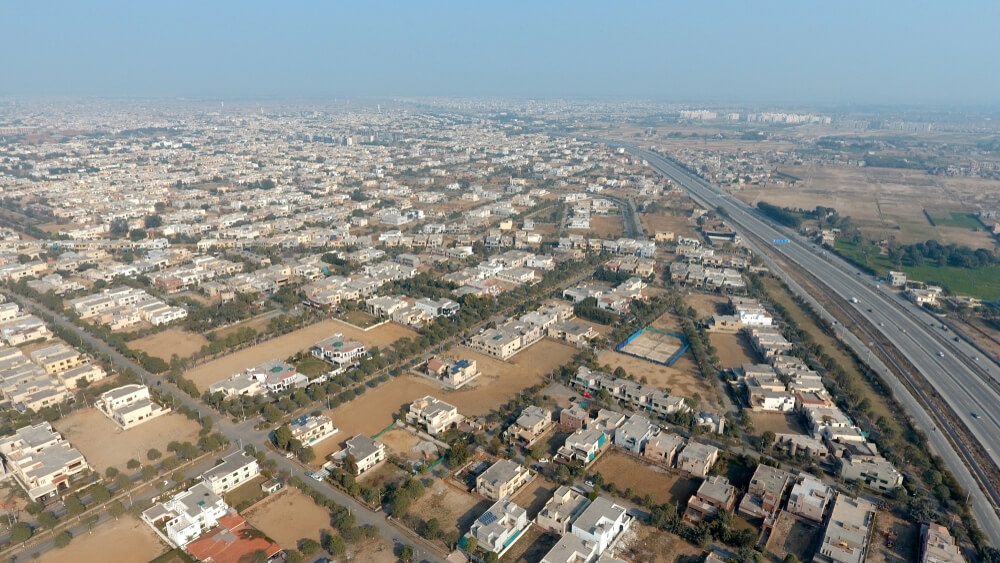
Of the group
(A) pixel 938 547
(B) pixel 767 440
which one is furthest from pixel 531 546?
(A) pixel 938 547

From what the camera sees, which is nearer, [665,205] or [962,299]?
[962,299]

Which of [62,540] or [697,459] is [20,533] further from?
[697,459]

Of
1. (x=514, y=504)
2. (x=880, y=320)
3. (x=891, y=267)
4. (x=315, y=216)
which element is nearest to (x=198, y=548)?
(x=514, y=504)

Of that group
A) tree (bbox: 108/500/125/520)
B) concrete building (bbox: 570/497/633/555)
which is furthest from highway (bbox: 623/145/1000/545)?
tree (bbox: 108/500/125/520)

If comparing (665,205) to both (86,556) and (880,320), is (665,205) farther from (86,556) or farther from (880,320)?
(86,556)

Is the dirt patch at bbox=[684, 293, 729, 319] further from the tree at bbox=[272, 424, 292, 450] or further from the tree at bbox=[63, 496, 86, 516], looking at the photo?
the tree at bbox=[63, 496, 86, 516]

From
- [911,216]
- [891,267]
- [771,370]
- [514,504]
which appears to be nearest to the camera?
[514,504]

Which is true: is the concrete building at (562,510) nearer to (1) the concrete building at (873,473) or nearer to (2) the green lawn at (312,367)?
(1) the concrete building at (873,473)
